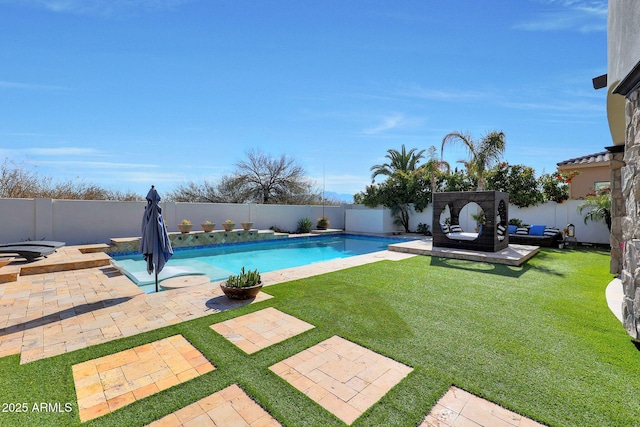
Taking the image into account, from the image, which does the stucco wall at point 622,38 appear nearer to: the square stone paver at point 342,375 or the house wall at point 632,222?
the house wall at point 632,222

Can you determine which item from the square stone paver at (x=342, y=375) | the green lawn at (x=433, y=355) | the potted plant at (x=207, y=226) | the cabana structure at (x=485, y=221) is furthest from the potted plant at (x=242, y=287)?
the potted plant at (x=207, y=226)

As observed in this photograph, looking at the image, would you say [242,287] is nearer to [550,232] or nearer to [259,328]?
[259,328]

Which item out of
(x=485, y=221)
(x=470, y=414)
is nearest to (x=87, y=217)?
(x=470, y=414)

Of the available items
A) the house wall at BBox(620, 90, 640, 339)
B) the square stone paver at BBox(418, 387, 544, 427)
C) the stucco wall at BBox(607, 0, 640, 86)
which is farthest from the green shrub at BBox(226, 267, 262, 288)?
the stucco wall at BBox(607, 0, 640, 86)

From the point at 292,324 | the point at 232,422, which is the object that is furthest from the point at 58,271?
the point at 232,422

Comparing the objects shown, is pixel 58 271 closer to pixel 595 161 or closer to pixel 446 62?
pixel 446 62

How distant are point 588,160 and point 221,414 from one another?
851 inches

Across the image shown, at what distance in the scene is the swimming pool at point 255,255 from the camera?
30.9ft

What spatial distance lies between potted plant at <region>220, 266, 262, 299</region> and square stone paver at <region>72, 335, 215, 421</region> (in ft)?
5.13

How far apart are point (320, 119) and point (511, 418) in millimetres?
16954

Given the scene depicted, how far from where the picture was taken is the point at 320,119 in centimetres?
1758

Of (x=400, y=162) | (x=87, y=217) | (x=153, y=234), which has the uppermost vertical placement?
(x=400, y=162)

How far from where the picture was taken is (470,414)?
8.02 ft

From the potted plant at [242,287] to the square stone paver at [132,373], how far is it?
1.56 meters
